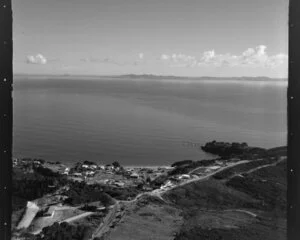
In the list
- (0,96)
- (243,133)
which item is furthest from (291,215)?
(243,133)

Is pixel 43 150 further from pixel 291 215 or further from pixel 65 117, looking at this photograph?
pixel 291 215

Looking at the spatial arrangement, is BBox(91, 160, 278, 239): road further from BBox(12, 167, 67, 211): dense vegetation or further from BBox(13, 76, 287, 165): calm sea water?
BBox(12, 167, 67, 211): dense vegetation

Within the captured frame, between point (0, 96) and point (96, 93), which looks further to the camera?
point (96, 93)

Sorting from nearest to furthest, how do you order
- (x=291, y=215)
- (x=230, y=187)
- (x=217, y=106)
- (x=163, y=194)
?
(x=291, y=215) → (x=163, y=194) → (x=230, y=187) → (x=217, y=106)

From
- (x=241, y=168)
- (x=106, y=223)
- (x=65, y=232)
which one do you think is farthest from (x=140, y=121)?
(x=65, y=232)

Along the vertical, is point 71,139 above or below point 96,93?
below

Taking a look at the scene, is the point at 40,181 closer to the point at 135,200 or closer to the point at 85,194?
the point at 85,194

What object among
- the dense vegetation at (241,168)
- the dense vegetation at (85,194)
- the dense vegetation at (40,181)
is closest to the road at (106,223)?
the dense vegetation at (85,194)

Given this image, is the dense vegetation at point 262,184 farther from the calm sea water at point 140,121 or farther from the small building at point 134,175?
the small building at point 134,175
